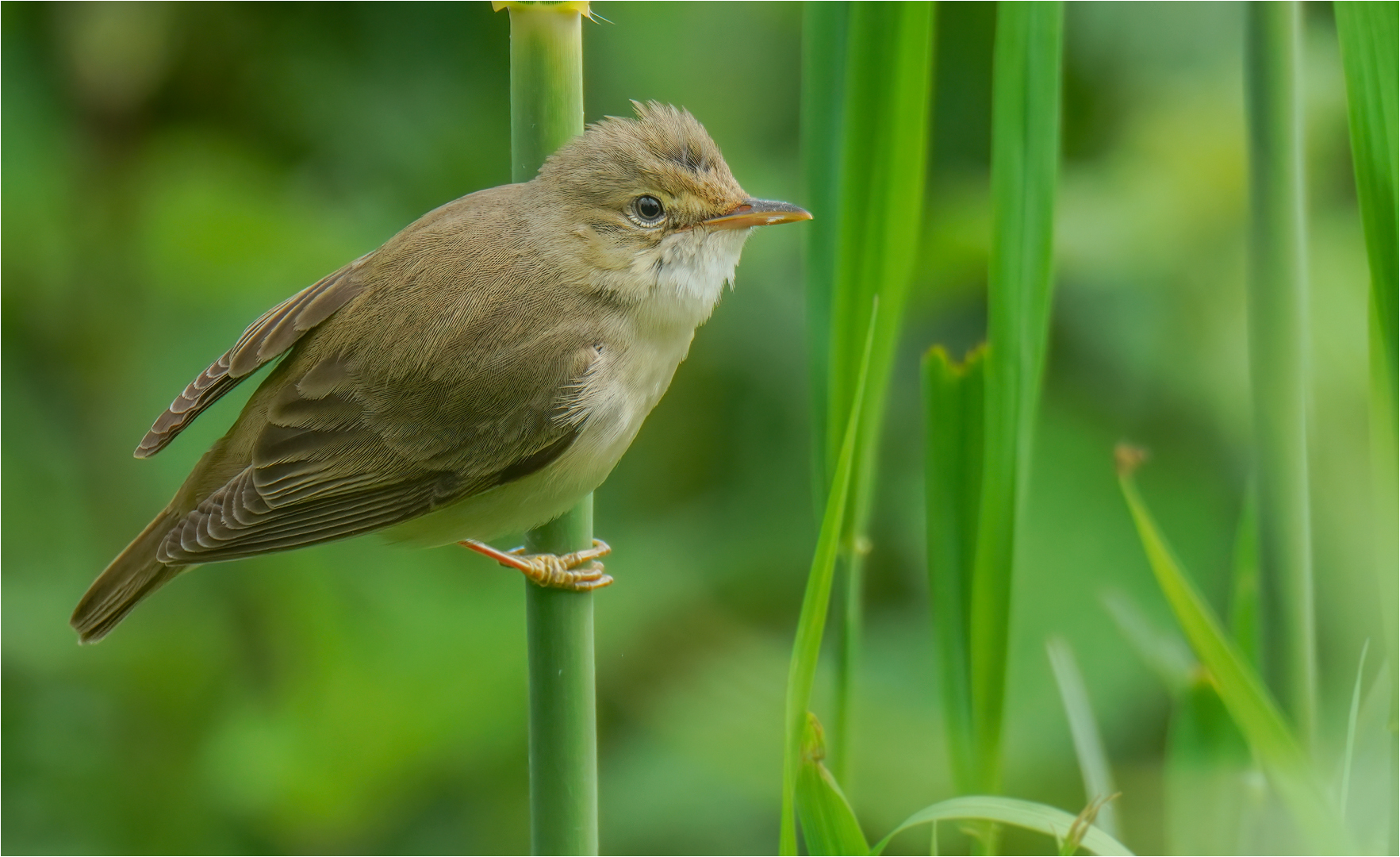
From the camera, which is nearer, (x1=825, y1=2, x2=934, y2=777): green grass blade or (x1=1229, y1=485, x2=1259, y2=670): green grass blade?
(x1=825, y1=2, x2=934, y2=777): green grass blade

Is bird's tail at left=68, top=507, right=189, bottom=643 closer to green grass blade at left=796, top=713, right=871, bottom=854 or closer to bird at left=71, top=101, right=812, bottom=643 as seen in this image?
bird at left=71, top=101, right=812, bottom=643

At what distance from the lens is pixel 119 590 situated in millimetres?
1956

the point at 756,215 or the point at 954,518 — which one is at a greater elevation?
the point at 756,215

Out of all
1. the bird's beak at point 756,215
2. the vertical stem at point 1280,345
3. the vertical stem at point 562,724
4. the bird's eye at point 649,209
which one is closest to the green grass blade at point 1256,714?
the vertical stem at point 1280,345

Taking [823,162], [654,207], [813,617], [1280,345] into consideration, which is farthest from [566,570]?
[1280,345]

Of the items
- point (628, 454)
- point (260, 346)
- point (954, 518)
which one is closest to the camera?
point (954, 518)

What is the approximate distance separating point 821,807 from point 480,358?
1.03m

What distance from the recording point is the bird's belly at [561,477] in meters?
1.82

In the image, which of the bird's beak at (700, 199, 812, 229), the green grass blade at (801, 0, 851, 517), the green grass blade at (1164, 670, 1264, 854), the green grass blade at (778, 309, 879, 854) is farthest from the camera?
the bird's beak at (700, 199, 812, 229)

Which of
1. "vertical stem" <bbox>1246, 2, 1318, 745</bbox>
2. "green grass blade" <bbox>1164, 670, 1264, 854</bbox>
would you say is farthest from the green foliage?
"green grass blade" <bbox>1164, 670, 1264, 854</bbox>

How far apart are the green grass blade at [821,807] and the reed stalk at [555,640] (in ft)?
0.81

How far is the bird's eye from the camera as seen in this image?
1.98 metres

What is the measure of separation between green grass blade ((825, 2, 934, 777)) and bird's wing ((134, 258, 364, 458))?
110cm

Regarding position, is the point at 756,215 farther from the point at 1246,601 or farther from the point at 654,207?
the point at 1246,601
